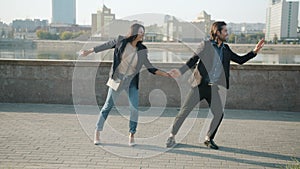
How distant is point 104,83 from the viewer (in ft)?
27.5

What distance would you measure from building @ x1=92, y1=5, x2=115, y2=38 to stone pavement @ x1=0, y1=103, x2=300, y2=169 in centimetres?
169

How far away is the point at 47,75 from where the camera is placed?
8.44 metres

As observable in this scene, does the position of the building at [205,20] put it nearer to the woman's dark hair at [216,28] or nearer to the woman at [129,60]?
the woman's dark hair at [216,28]

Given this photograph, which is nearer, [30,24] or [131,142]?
[131,142]

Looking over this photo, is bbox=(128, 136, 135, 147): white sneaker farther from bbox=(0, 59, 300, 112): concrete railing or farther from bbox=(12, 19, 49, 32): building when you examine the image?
bbox=(12, 19, 49, 32): building

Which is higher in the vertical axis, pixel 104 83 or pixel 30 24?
pixel 30 24

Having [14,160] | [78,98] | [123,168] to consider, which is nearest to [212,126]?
[123,168]

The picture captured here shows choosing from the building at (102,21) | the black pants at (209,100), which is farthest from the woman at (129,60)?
the black pants at (209,100)

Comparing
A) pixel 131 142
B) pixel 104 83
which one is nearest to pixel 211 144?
pixel 131 142

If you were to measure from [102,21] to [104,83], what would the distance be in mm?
2594

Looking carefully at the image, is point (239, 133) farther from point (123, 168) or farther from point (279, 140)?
point (123, 168)

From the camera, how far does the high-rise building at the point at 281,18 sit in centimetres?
3703

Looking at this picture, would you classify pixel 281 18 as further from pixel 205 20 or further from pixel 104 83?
pixel 205 20

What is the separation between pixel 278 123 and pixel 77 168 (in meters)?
4.30
